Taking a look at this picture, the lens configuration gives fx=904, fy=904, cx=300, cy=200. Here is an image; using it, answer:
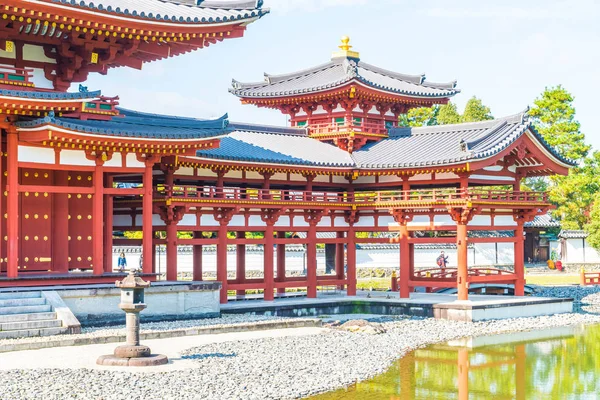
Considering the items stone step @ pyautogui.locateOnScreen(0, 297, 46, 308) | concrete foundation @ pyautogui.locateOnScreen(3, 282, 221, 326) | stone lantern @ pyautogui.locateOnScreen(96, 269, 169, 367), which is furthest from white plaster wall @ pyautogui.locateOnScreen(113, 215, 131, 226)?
stone lantern @ pyautogui.locateOnScreen(96, 269, 169, 367)

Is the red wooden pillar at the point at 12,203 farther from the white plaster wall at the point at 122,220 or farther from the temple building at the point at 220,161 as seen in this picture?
the white plaster wall at the point at 122,220

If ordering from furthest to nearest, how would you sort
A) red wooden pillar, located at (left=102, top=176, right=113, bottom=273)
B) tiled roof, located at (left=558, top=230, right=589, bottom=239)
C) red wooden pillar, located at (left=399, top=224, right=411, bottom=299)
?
tiled roof, located at (left=558, top=230, right=589, bottom=239) < red wooden pillar, located at (left=399, top=224, right=411, bottom=299) < red wooden pillar, located at (left=102, top=176, right=113, bottom=273)

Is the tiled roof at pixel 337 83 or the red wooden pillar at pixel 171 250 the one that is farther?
the tiled roof at pixel 337 83

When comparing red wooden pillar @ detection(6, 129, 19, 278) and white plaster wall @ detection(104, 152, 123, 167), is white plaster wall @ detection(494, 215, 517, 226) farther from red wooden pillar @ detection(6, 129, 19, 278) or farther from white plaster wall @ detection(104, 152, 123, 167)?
red wooden pillar @ detection(6, 129, 19, 278)

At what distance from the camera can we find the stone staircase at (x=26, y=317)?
21.0 metres

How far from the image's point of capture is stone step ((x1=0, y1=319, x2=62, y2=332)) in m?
21.0

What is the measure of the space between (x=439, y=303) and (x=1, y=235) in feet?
49.4

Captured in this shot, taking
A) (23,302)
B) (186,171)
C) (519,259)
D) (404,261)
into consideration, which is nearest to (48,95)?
(23,302)

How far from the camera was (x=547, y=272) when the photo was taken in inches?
2194

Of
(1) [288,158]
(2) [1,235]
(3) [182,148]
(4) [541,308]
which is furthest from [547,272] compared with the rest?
(2) [1,235]

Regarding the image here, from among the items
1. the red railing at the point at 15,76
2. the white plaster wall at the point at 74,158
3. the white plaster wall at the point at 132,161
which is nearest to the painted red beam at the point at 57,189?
the white plaster wall at the point at 74,158

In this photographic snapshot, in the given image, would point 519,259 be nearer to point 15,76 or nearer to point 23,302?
point 23,302

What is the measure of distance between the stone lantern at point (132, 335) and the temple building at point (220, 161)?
6119 millimetres

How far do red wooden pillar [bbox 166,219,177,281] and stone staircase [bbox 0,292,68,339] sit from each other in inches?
267
